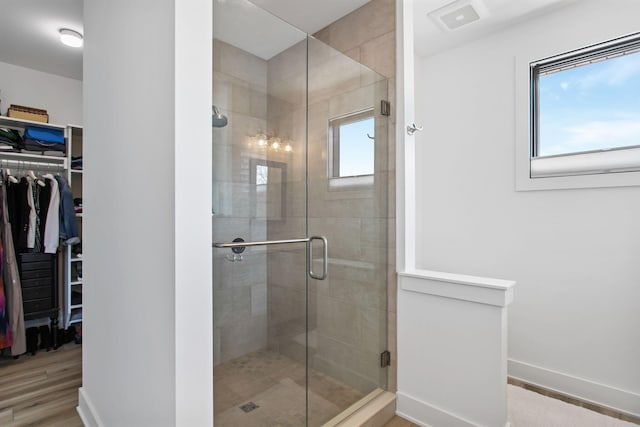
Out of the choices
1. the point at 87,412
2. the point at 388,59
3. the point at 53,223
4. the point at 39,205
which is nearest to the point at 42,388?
the point at 87,412

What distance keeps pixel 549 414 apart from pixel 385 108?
2076mm

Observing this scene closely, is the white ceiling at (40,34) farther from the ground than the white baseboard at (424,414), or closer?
farther from the ground

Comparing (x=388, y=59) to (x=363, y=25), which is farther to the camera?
(x=363, y=25)

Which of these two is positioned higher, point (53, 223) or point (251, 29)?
A: point (251, 29)

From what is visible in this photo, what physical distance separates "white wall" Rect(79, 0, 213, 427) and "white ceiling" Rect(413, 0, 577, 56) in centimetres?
177

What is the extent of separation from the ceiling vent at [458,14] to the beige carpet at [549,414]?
257 centimetres

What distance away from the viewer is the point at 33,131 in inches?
118

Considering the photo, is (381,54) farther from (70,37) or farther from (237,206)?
(70,37)

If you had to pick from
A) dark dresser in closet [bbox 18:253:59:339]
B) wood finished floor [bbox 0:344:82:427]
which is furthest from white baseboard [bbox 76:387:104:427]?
dark dresser in closet [bbox 18:253:59:339]

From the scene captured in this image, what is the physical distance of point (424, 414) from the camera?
6.08 feet

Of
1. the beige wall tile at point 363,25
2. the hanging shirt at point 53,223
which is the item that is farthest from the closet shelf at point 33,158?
the beige wall tile at point 363,25

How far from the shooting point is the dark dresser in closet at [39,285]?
2.85 meters

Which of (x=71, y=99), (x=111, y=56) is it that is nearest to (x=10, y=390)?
(x=111, y=56)

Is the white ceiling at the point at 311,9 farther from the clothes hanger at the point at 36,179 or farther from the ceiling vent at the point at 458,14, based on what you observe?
the clothes hanger at the point at 36,179
